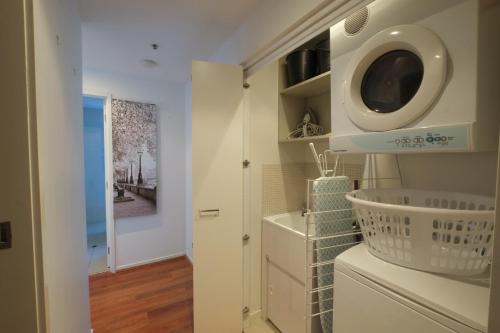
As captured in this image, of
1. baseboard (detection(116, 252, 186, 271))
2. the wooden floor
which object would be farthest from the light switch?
baseboard (detection(116, 252, 186, 271))

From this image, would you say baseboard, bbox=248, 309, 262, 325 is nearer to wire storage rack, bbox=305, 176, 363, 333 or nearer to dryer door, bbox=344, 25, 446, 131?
wire storage rack, bbox=305, 176, 363, 333

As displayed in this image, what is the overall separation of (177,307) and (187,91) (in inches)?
97.3

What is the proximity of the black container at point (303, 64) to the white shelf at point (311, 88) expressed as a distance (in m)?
0.07

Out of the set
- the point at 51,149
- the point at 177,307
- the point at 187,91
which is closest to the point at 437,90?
the point at 51,149

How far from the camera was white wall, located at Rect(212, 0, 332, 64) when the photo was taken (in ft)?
3.51

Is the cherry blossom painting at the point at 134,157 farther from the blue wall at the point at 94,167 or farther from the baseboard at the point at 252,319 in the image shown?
the blue wall at the point at 94,167

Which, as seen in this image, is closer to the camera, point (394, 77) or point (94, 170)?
point (394, 77)

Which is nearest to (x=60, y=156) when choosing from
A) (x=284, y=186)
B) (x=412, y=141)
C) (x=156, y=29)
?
(x=156, y=29)

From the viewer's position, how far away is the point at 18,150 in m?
0.62

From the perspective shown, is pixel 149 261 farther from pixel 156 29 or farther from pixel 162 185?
pixel 156 29

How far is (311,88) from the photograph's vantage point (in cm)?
174

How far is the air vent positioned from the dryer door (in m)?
0.08

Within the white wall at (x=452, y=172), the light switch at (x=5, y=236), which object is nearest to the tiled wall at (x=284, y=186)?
the white wall at (x=452, y=172)

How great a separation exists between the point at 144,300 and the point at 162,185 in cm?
128
